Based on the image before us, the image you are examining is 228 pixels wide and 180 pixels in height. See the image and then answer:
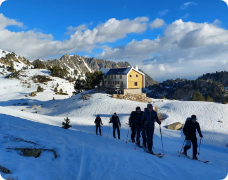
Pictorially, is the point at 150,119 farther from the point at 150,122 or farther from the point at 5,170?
the point at 5,170

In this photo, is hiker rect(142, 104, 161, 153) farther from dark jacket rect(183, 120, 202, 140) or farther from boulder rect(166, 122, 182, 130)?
boulder rect(166, 122, 182, 130)

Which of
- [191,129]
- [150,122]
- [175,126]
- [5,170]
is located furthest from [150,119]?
[175,126]

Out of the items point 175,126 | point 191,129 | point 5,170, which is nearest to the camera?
point 5,170

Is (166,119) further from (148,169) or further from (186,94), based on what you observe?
(186,94)

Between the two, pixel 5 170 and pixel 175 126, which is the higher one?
pixel 5 170

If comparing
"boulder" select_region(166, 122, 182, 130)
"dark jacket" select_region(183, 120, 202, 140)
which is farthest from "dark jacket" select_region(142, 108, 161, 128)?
"boulder" select_region(166, 122, 182, 130)

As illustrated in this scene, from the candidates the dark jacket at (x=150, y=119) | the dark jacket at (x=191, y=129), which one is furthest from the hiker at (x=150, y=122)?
the dark jacket at (x=191, y=129)

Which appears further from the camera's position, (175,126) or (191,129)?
(175,126)

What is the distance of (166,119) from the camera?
28031 millimetres

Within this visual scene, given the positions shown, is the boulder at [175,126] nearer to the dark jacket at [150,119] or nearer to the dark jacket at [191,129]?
the dark jacket at [191,129]

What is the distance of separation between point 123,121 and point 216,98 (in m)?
132

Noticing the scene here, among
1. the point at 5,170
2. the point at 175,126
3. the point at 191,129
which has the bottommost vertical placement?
the point at 175,126

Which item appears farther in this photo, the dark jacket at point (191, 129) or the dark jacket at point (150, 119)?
the dark jacket at point (150, 119)

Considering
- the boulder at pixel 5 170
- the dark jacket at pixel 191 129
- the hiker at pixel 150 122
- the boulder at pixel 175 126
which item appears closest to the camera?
the boulder at pixel 5 170
